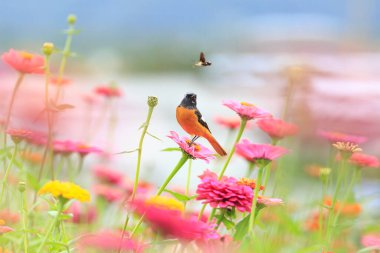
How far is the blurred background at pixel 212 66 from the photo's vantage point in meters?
1.43

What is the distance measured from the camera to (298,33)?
461 cm

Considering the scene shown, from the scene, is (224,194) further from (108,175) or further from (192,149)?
(108,175)

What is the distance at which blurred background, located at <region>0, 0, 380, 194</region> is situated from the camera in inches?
56.4

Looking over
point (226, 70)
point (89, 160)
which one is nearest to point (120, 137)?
point (89, 160)

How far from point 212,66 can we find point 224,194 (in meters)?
4.52

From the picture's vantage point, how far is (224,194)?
55 cm

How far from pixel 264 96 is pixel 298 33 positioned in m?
1.57

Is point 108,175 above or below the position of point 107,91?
below

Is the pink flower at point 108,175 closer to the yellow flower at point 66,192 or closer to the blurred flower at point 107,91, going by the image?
the blurred flower at point 107,91

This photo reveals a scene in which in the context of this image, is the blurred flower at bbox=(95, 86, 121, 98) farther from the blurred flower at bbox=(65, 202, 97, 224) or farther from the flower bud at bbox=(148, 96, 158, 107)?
the flower bud at bbox=(148, 96, 158, 107)

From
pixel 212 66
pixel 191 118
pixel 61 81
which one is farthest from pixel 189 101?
pixel 212 66

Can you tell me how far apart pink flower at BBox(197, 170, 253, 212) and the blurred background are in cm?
23

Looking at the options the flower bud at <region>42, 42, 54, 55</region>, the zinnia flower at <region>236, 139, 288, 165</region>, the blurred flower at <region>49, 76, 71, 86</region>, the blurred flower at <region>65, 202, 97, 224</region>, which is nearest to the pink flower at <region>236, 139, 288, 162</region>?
the zinnia flower at <region>236, 139, 288, 165</region>

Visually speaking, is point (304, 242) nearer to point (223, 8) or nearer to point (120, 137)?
point (120, 137)
